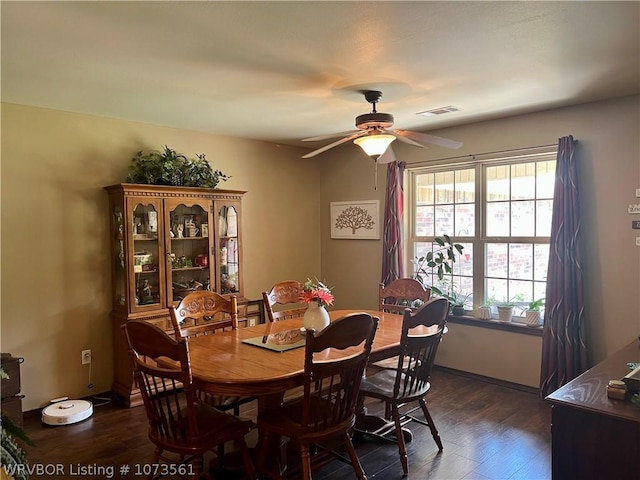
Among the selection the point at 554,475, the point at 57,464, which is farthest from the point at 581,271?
the point at 57,464

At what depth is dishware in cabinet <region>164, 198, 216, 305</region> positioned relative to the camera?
4.15 metres

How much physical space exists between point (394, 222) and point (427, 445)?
92.4 inches

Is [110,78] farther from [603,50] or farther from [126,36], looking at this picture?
[603,50]

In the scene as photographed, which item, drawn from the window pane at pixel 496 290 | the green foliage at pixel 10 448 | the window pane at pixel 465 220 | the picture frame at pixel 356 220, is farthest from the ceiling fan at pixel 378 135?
the green foliage at pixel 10 448

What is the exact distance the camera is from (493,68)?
2.80 meters

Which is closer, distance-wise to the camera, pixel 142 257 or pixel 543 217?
pixel 142 257

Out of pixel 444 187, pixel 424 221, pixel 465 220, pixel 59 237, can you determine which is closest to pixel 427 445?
pixel 465 220

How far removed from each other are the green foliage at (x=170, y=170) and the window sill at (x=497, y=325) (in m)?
2.66

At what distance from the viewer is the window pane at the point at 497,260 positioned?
4.32 m

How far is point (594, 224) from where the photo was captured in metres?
3.67

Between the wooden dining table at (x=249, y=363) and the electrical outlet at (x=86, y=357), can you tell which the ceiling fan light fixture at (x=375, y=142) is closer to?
the wooden dining table at (x=249, y=363)

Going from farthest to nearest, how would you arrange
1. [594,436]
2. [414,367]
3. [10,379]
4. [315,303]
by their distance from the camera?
[10,379] → [315,303] → [414,367] → [594,436]

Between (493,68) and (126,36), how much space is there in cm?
205

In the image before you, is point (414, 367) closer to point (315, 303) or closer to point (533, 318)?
point (315, 303)
